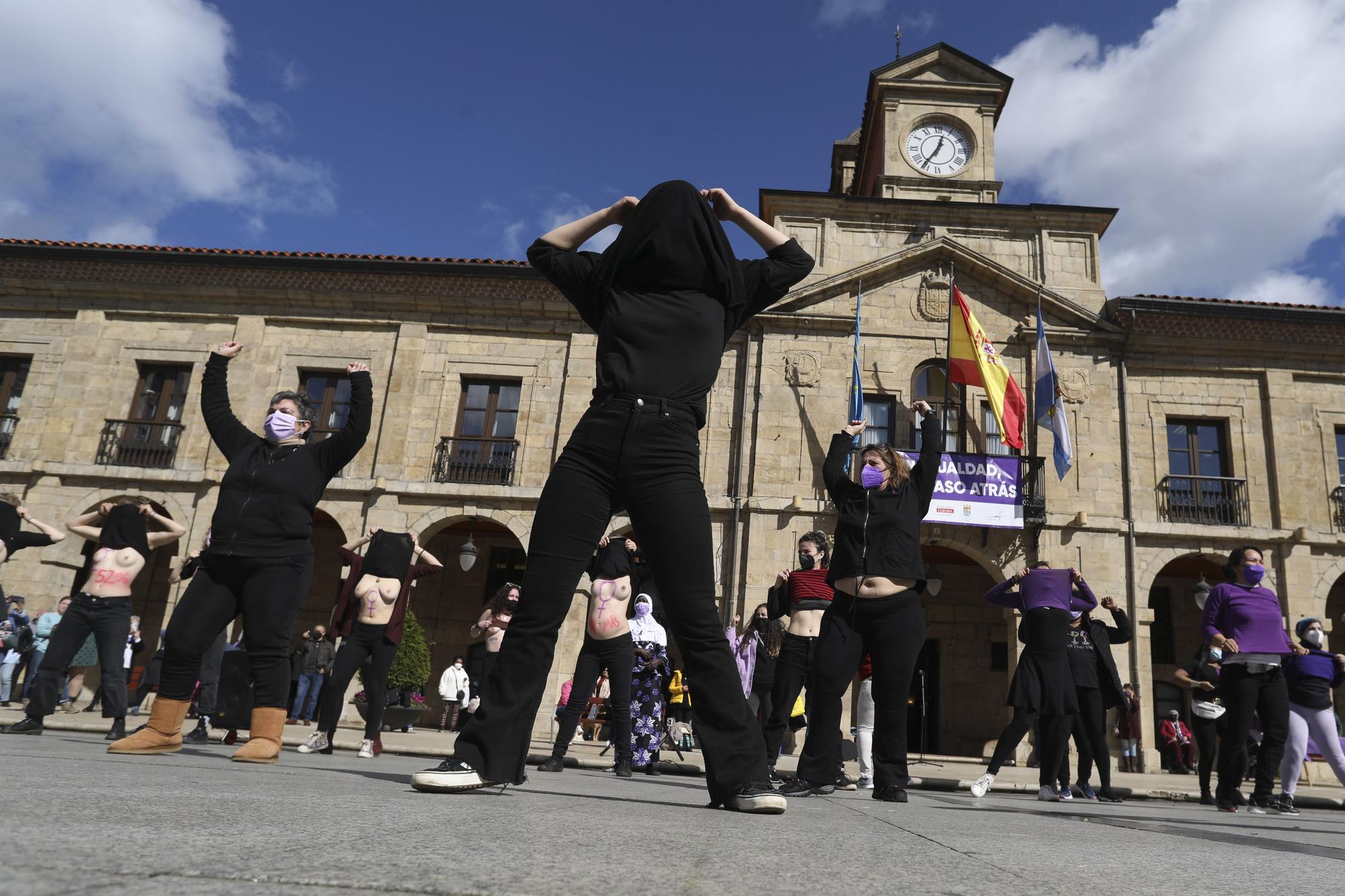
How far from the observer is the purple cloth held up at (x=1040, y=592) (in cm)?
687

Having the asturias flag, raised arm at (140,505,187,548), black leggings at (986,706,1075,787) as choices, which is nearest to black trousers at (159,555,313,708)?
raised arm at (140,505,187,548)

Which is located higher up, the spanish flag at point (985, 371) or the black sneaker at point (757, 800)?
the spanish flag at point (985, 371)

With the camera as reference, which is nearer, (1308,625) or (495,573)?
→ (1308,625)

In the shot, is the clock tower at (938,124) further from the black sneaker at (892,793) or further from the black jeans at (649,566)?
the black jeans at (649,566)

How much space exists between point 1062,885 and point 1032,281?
18480 mm

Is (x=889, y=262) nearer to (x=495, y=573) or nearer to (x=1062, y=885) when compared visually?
(x=495, y=573)

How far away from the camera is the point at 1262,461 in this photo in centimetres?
1739

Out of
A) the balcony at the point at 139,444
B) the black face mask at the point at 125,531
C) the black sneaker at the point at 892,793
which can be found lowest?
the black sneaker at the point at 892,793

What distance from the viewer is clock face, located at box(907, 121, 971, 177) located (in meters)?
20.3

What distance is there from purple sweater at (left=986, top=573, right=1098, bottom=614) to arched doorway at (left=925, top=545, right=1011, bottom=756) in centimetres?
1062

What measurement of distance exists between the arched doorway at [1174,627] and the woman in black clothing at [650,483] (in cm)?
1860

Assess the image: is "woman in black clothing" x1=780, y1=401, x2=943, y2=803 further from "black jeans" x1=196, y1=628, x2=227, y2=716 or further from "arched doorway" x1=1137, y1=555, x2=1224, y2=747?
"arched doorway" x1=1137, y1=555, x2=1224, y2=747

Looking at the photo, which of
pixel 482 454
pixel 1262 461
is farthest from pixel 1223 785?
pixel 482 454

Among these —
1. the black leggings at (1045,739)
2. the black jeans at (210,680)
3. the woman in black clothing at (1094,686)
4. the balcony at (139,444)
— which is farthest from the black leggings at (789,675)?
the balcony at (139,444)
